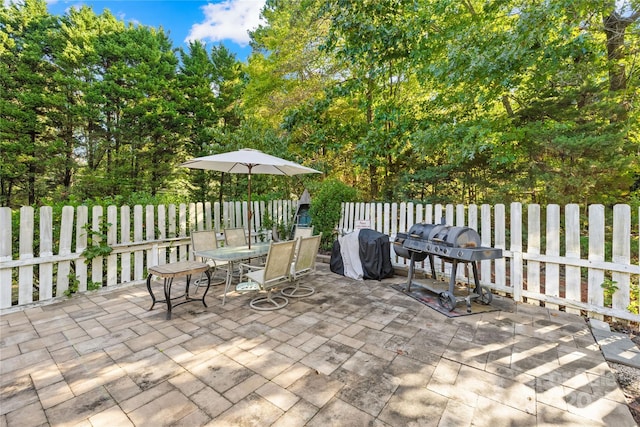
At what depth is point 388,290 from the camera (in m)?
4.36

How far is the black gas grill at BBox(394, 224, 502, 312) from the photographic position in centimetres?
329

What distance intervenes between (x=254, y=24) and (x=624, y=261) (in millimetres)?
15111

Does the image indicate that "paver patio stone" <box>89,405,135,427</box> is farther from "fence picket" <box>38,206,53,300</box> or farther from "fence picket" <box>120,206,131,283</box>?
"fence picket" <box>120,206,131,283</box>

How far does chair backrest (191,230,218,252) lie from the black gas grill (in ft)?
10.4

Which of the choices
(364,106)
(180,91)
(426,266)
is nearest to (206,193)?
(180,91)

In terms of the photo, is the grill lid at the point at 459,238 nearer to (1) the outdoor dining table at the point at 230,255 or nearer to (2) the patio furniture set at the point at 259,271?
(2) the patio furniture set at the point at 259,271

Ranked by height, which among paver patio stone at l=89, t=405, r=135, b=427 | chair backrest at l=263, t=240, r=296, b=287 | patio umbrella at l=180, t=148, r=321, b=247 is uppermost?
patio umbrella at l=180, t=148, r=321, b=247

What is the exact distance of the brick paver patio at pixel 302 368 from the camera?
1.76 meters

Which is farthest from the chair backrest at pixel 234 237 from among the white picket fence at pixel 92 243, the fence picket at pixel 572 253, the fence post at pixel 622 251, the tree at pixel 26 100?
the tree at pixel 26 100

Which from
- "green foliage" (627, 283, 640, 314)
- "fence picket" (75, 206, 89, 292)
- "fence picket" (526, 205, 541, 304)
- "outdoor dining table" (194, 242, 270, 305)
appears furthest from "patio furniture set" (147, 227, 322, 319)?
"green foliage" (627, 283, 640, 314)

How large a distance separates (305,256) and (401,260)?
2.27 m

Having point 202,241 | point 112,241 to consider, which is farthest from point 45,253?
point 202,241

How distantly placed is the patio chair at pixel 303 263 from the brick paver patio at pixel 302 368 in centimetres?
60

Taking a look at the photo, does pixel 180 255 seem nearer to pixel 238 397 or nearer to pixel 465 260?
pixel 238 397
